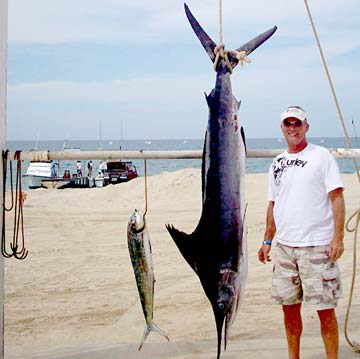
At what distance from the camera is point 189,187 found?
13.4 m

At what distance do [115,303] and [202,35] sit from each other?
10.4ft

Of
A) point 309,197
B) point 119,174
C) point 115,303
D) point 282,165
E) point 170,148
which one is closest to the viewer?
point 309,197

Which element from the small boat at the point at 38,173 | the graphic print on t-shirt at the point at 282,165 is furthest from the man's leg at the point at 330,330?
the small boat at the point at 38,173

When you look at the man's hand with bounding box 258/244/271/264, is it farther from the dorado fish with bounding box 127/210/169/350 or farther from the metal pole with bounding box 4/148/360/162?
the dorado fish with bounding box 127/210/169/350

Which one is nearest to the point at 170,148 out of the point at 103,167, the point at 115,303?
the point at 103,167

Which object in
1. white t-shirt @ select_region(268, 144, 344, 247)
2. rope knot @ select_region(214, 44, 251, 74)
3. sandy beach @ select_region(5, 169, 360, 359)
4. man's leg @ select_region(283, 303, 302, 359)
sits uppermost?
rope knot @ select_region(214, 44, 251, 74)

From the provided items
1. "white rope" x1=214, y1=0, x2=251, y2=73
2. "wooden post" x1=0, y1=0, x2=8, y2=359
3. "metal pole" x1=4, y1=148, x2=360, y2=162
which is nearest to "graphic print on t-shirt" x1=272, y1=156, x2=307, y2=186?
"metal pole" x1=4, y1=148, x2=360, y2=162

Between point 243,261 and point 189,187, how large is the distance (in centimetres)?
1095

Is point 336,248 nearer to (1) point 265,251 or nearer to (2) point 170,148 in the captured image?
(1) point 265,251

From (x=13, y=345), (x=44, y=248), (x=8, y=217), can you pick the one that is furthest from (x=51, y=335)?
(x=8, y=217)

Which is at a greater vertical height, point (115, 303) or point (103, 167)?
point (103, 167)

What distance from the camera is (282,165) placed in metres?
2.85

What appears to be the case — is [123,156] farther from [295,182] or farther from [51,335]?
[51,335]

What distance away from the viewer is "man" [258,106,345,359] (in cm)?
269
